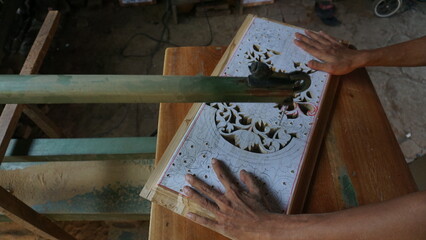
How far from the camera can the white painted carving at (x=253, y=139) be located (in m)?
0.82

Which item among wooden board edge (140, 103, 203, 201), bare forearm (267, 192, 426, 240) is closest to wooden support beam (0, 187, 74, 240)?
wooden board edge (140, 103, 203, 201)

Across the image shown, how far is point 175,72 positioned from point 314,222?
0.71 m

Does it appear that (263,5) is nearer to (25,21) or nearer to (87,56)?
(87,56)

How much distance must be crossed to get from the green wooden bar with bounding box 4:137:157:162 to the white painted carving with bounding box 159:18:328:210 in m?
0.35

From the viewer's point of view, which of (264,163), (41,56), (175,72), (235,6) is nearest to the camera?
(264,163)

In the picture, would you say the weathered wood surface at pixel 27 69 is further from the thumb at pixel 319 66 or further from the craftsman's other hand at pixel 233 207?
the thumb at pixel 319 66

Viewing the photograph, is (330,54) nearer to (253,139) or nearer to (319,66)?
(319,66)

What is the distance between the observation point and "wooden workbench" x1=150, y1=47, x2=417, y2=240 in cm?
80

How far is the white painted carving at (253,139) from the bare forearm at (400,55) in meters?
0.18

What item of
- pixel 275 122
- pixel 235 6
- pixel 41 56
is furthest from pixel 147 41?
pixel 275 122

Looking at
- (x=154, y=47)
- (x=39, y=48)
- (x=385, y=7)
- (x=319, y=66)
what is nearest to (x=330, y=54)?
(x=319, y=66)

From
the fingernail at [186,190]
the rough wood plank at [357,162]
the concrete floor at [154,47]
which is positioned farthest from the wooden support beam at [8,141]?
the concrete floor at [154,47]

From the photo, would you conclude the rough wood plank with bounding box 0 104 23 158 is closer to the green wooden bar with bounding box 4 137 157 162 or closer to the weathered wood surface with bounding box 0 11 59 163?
the weathered wood surface with bounding box 0 11 59 163

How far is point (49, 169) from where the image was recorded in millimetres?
1265
